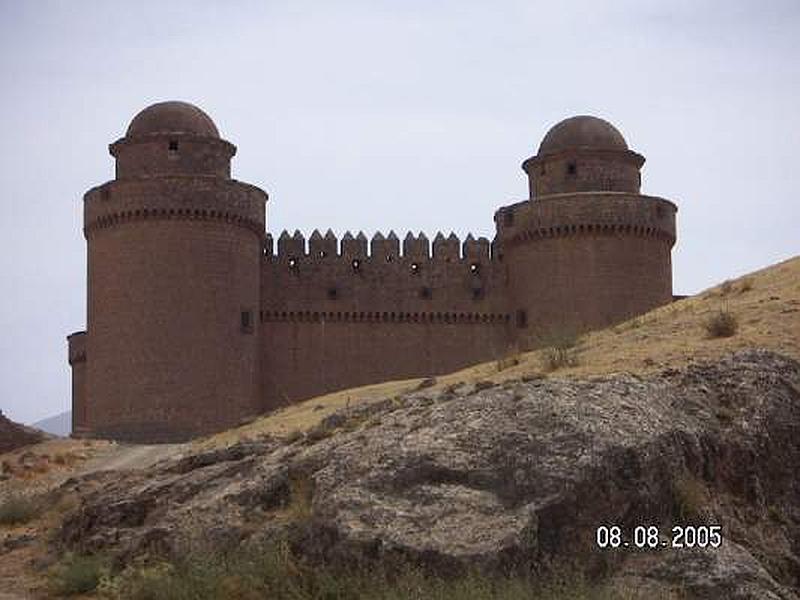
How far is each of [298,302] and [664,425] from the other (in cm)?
2644

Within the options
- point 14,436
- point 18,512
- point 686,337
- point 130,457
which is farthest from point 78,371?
point 686,337

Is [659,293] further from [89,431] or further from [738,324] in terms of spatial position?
[738,324]

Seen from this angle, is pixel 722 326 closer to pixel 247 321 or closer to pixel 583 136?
pixel 247 321

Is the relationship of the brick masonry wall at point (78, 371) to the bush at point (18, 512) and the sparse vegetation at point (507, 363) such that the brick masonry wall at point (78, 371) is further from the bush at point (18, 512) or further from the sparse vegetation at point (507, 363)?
the sparse vegetation at point (507, 363)

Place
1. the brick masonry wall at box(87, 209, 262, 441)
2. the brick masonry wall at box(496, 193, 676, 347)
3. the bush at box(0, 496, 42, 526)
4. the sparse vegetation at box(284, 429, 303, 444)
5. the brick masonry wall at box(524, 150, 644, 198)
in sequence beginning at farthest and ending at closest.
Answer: the brick masonry wall at box(524, 150, 644, 198) < the brick masonry wall at box(496, 193, 676, 347) < the brick masonry wall at box(87, 209, 262, 441) < the bush at box(0, 496, 42, 526) < the sparse vegetation at box(284, 429, 303, 444)

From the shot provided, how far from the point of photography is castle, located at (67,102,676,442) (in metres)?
33.9

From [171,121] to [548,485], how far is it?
2703 cm

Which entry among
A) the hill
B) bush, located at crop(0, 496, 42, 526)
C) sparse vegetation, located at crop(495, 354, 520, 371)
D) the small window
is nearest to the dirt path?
the small window

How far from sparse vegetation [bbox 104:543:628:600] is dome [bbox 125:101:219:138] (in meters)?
25.5

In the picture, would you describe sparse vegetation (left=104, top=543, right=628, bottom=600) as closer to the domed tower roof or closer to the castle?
the castle

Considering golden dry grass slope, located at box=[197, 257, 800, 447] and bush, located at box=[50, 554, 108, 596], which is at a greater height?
golden dry grass slope, located at box=[197, 257, 800, 447]

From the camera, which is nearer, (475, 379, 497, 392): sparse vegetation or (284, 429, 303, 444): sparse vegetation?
(475, 379, 497, 392): sparse vegetation

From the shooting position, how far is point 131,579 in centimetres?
1191

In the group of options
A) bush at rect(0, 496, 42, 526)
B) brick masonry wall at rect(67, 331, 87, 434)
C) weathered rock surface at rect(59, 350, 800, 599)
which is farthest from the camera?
brick masonry wall at rect(67, 331, 87, 434)
